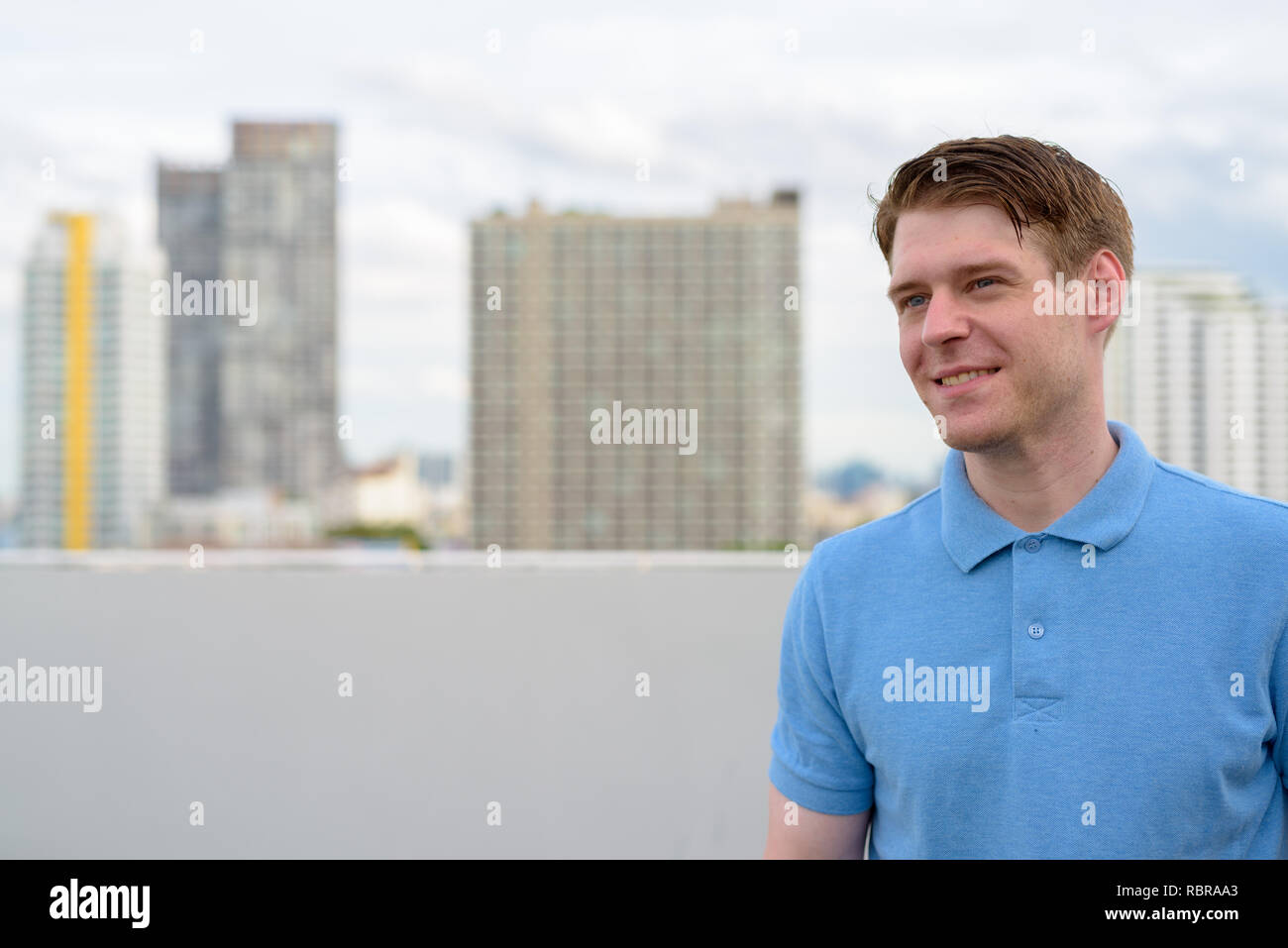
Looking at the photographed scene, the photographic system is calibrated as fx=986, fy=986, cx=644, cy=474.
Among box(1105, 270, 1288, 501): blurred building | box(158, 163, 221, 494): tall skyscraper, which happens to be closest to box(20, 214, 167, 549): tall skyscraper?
box(158, 163, 221, 494): tall skyscraper

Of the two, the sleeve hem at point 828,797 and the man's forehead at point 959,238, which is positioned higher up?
the man's forehead at point 959,238

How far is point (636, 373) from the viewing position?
63.3 metres

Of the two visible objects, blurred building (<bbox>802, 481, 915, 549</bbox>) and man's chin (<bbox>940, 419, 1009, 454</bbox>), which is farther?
blurred building (<bbox>802, 481, 915, 549</bbox>)

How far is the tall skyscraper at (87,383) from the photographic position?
4978 centimetres

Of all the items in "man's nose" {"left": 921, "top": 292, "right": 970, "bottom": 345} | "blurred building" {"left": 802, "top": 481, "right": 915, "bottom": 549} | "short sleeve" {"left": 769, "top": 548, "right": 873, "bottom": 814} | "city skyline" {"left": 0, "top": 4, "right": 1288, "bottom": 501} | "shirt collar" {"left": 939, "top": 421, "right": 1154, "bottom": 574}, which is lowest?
"blurred building" {"left": 802, "top": 481, "right": 915, "bottom": 549}

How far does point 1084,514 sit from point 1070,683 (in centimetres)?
16

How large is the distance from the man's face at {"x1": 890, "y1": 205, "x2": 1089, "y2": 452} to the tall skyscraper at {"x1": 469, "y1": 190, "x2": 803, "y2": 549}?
189ft

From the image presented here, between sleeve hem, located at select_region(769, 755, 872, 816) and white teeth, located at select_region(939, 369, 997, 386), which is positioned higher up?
white teeth, located at select_region(939, 369, 997, 386)

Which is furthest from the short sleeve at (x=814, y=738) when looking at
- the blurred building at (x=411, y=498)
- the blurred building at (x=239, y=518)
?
the blurred building at (x=239, y=518)

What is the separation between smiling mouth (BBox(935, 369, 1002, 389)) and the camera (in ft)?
3.02

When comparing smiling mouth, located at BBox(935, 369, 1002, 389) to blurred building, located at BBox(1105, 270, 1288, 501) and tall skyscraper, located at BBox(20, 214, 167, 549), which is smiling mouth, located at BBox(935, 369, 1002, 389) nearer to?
blurred building, located at BBox(1105, 270, 1288, 501)

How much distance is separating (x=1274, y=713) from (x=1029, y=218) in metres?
0.49

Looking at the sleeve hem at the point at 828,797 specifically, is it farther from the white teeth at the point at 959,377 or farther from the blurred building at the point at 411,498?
the blurred building at the point at 411,498
